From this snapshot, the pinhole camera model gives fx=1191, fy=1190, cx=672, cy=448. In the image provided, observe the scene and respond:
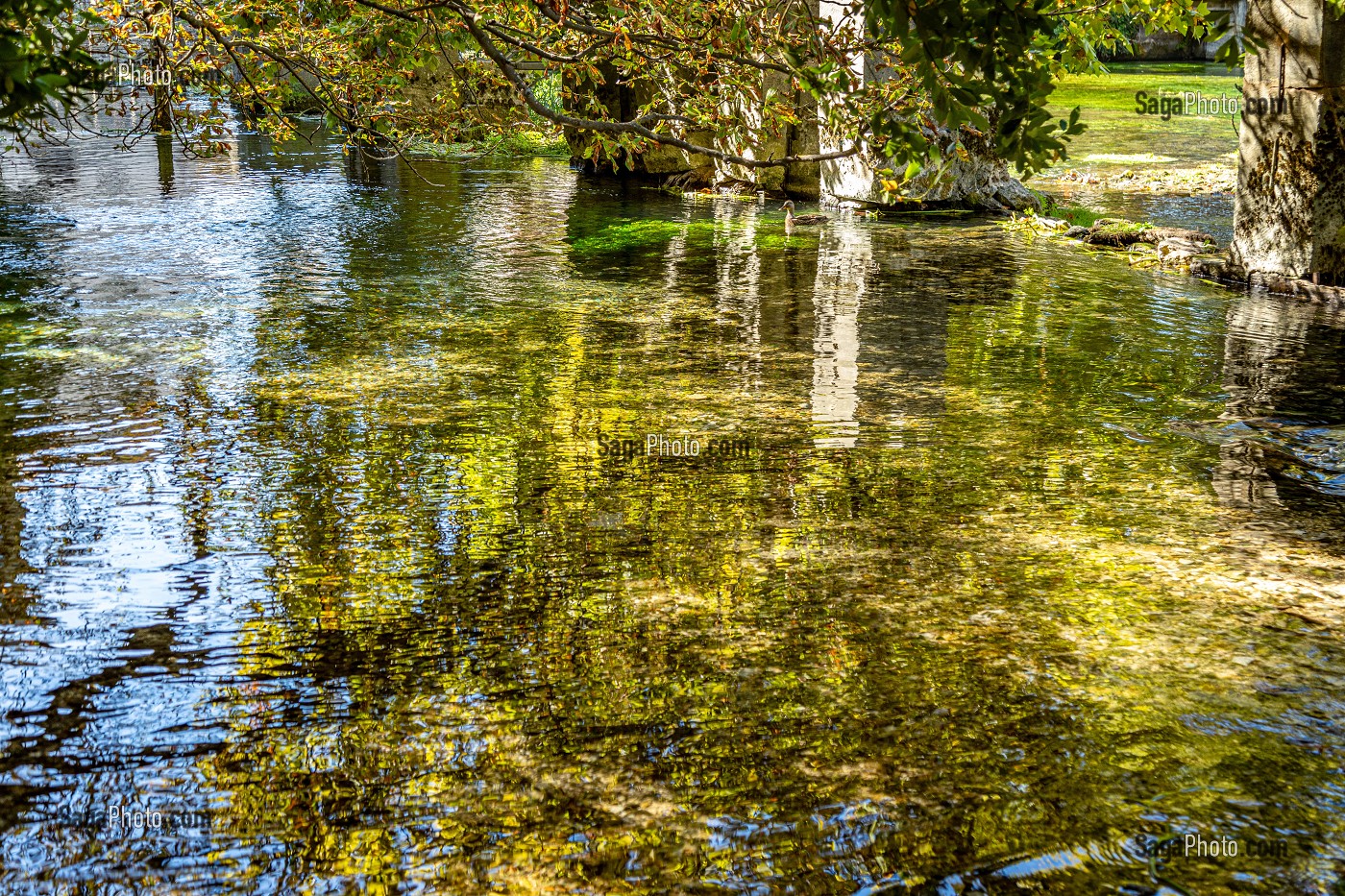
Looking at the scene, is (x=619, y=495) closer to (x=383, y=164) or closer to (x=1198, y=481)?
(x=1198, y=481)

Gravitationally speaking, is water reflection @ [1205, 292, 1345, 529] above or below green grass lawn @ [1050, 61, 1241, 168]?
below

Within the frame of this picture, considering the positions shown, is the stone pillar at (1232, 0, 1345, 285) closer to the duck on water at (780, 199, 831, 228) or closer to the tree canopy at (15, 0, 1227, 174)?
the tree canopy at (15, 0, 1227, 174)

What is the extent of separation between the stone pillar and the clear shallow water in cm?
68

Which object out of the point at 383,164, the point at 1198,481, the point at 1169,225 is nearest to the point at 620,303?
the point at 1198,481

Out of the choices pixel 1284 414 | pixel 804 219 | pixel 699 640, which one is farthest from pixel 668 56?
pixel 804 219

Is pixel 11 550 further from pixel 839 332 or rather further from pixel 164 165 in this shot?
pixel 164 165

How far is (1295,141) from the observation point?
893 cm

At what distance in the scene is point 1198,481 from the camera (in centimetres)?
549

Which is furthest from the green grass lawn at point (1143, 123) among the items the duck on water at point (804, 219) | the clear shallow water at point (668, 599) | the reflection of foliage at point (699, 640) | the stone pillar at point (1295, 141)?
the reflection of foliage at point (699, 640)

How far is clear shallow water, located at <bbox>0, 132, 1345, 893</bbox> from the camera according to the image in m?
3.08

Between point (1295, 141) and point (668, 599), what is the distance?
23.4 feet

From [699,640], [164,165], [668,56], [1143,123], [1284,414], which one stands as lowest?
[699,640]

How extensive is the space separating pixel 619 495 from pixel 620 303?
4.32 meters

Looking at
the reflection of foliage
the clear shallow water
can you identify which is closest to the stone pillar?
the clear shallow water
